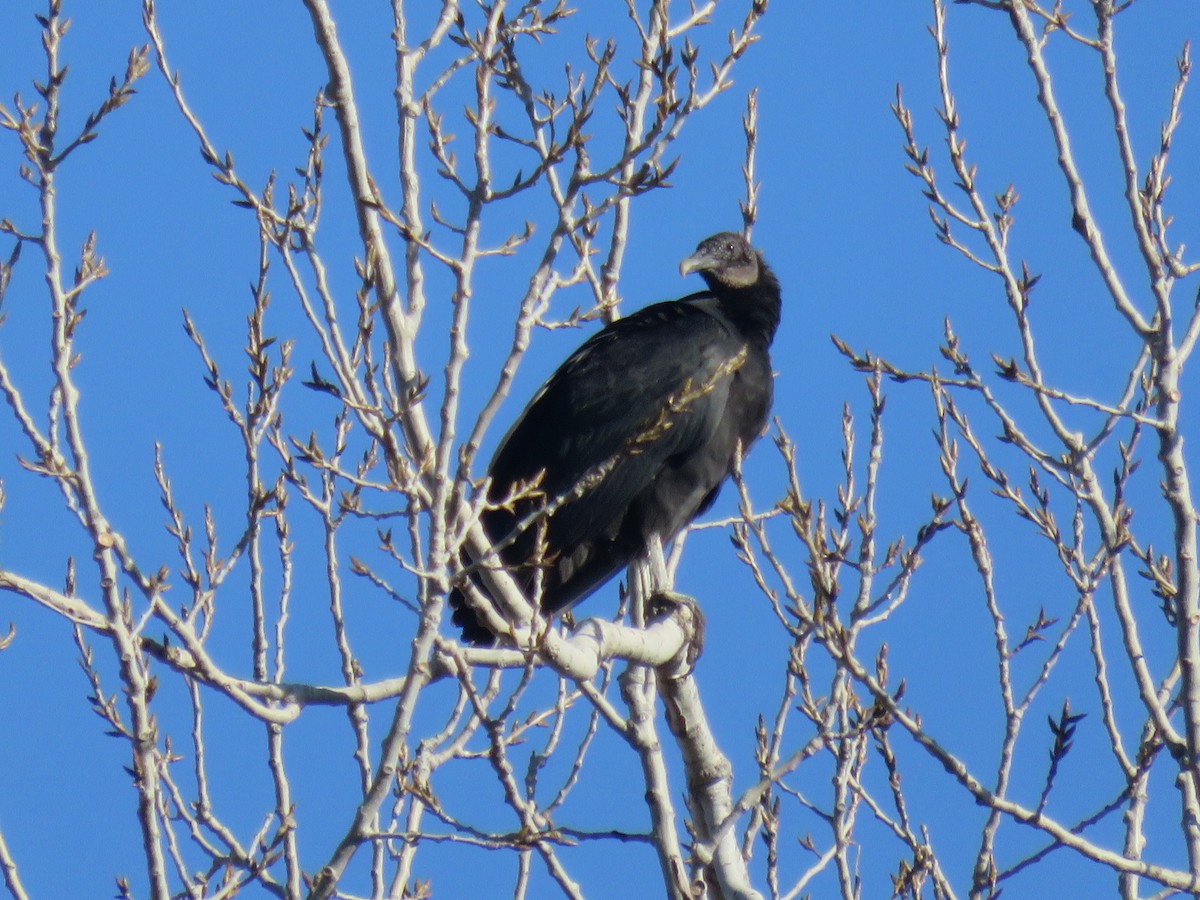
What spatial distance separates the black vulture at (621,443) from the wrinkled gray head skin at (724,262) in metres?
0.36

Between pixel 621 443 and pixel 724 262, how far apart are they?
1296mm

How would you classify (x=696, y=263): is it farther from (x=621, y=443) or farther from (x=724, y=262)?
(x=621, y=443)

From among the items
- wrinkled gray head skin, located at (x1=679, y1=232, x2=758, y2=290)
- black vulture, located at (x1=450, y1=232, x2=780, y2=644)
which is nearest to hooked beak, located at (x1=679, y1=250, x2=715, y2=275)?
wrinkled gray head skin, located at (x1=679, y1=232, x2=758, y2=290)

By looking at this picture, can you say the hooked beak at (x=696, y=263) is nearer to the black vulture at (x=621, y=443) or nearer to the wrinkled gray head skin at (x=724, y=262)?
the wrinkled gray head skin at (x=724, y=262)

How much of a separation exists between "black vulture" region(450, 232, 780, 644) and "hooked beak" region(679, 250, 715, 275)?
0.32 meters

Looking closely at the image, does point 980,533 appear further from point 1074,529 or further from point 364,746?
point 364,746

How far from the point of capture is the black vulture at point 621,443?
441 centimetres

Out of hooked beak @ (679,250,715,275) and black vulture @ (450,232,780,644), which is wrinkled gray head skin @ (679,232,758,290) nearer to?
hooked beak @ (679,250,715,275)

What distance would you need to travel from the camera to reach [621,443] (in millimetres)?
4254

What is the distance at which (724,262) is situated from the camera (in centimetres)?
530

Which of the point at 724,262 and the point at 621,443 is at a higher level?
the point at 724,262

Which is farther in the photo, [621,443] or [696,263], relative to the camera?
[696,263]

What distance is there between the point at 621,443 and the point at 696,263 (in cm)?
120

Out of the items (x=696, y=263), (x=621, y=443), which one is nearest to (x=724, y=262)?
(x=696, y=263)
